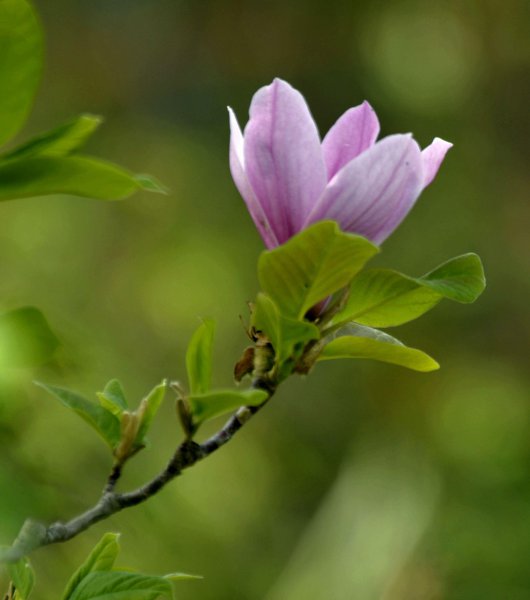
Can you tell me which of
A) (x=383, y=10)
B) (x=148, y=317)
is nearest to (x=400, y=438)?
(x=148, y=317)

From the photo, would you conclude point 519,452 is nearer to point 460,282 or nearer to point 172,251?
point 172,251

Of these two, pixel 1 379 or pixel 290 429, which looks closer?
pixel 1 379

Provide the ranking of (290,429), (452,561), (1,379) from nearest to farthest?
(1,379), (452,561), (290,429)

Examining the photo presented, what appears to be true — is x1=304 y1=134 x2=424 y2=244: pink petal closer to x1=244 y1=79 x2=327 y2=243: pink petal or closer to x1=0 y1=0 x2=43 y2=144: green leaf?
x1=244 y1=79 x2=327 y2=243: pink petal

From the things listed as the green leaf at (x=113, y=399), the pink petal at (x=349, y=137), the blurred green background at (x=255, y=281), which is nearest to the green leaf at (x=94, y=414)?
the green leaf at (x=113, y=399)

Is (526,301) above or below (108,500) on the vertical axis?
below

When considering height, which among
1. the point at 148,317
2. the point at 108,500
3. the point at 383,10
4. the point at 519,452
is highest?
the point at 108,500

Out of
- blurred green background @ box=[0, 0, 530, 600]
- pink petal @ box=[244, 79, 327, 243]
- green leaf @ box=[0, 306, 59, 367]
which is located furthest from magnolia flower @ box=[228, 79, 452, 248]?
blurred green background @ box=[0, 0, 530, 600]

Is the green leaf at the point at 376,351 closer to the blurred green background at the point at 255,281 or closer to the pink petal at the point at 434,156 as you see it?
the pink petal at the point at 434,156

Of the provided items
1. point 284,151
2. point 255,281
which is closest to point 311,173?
point 284,151
